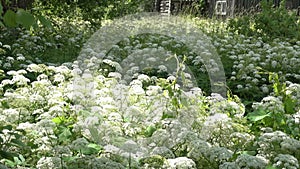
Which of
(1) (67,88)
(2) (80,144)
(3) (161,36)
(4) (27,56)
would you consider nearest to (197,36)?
(3) (161,36)

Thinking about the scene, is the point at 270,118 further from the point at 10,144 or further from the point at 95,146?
the point at 10,144

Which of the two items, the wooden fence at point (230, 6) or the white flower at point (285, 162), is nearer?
the white flower at point (285, 162)

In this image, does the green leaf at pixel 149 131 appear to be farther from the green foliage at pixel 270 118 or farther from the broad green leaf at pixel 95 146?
the green foliage at pixel 270 118

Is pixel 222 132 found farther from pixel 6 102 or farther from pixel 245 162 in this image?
pixel 6 102

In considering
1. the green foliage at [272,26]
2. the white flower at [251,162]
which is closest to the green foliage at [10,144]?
the white flower at [251,162]

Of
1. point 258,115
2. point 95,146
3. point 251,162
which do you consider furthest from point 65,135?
point 258,115

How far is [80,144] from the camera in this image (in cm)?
239

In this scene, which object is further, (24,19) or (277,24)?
(277,24)

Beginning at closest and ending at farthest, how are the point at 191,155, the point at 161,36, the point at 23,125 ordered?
the point at 191,155 < the point at 23,125 < the point at 161,36

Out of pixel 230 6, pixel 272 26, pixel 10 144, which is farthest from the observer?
pixel 230 6

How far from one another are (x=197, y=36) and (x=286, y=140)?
16.5 ft

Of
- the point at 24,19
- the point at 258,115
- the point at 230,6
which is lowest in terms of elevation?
the point at 258,115

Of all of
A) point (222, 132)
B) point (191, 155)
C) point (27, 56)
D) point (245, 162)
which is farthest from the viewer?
point (27, 56)

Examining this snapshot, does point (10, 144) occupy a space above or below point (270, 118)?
above
